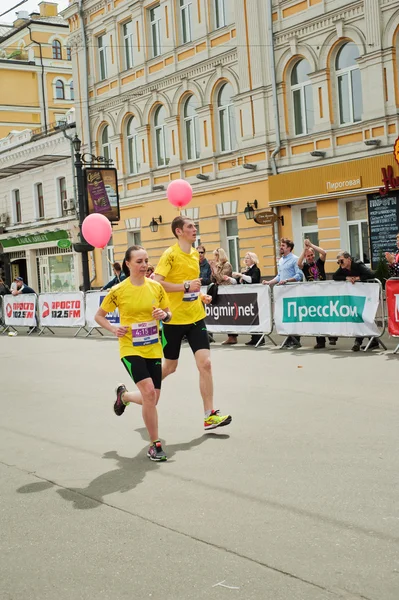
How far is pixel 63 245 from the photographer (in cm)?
3616

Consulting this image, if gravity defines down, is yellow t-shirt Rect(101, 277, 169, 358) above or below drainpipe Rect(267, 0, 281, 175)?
below

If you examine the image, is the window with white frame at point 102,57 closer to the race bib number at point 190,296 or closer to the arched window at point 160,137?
the arched window at point 160,137

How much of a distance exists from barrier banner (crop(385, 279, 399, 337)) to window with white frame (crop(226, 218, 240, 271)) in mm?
14462

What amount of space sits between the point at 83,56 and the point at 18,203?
1100cm

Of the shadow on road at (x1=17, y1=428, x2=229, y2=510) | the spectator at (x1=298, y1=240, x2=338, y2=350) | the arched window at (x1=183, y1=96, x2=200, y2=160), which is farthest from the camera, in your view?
the arched window at (x1=183, y1=96, x2=200, y2=160)

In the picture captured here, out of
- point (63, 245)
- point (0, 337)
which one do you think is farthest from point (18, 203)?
point (0, 337)

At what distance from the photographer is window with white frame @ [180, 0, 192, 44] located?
28.3 metres

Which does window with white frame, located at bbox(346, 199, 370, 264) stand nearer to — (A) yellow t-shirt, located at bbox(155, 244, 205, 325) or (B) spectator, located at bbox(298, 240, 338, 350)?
(B) spectator, located at bbox(298, 240, 338, 350)

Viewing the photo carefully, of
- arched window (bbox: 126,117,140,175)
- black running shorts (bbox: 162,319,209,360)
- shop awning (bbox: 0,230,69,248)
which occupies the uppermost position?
arched window (bbox: 126,117,140,175)

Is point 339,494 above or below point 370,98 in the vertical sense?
below

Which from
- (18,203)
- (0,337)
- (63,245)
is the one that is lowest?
(0,337)

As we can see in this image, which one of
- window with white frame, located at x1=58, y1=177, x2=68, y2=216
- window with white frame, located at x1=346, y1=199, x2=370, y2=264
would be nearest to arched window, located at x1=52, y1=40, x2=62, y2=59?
window with white frame, located at x1=58, y1=177, x2=68, y2=216

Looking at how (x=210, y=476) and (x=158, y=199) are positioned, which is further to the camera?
(x=158, y=199)

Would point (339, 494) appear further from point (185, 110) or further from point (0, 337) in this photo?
point (185, 110)
